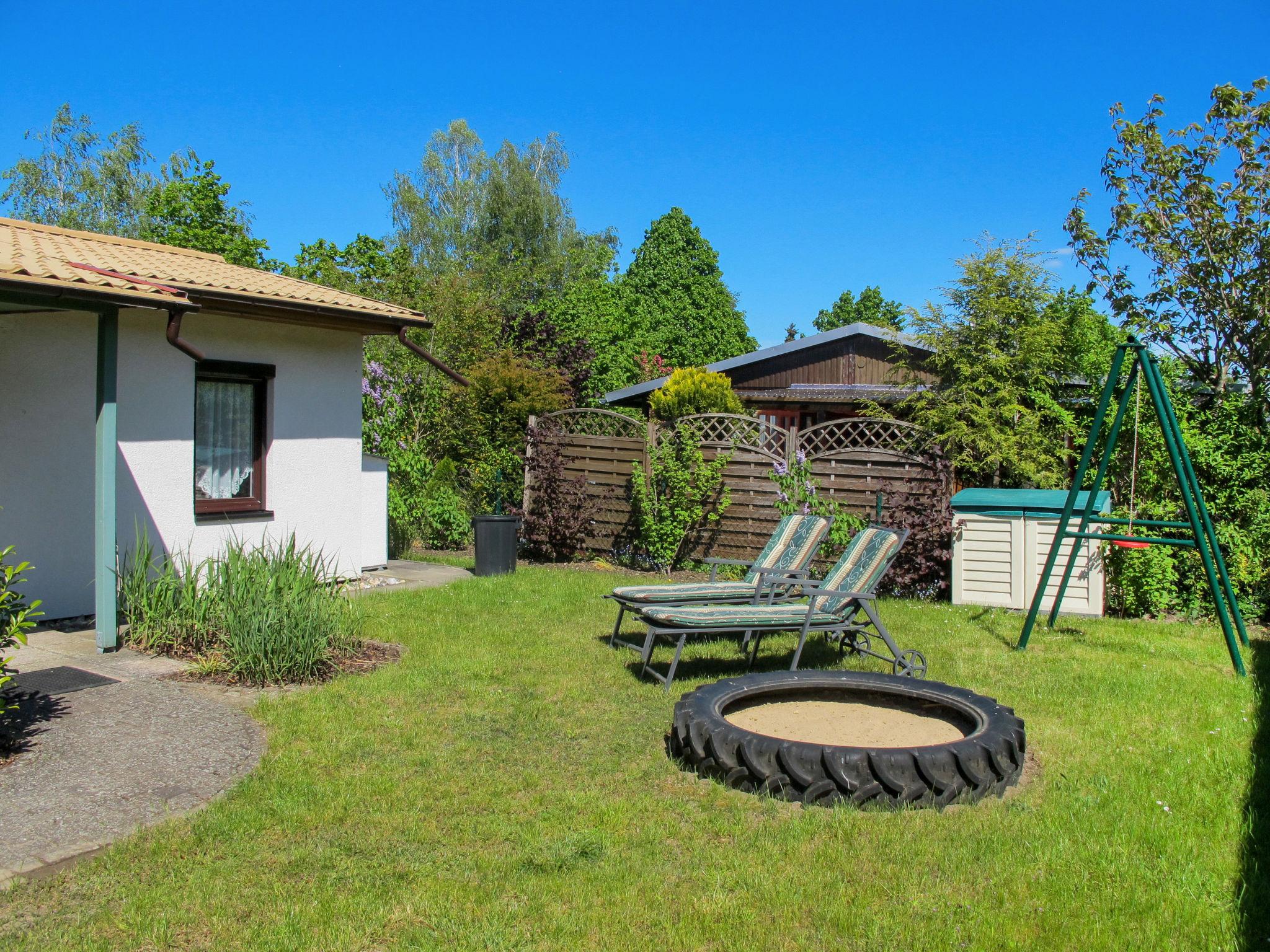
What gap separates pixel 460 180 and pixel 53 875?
39082mm

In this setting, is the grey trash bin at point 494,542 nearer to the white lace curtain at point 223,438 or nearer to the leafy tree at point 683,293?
the white lace curtain at point 223,438

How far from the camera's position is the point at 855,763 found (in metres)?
4.18

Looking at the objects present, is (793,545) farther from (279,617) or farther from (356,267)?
(356,267)

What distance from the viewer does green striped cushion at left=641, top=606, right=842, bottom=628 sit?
6.25 metres

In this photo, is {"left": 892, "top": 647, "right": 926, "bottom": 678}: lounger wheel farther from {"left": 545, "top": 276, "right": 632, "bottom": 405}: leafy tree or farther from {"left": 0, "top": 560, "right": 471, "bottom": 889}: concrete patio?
{"left": 545, "top": 276, "right": 632, "bottom": 405}: leafy tree

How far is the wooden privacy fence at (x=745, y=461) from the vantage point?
10.3 metres

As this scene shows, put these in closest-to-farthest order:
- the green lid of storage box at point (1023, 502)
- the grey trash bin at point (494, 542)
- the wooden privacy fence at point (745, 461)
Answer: the green lid of storage box at point (1023, 502)
the wooden privacy fence at point (745, 461)
the grey trash bin at point (494, 542)

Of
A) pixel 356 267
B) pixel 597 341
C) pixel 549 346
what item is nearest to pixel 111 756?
pixel 549 346

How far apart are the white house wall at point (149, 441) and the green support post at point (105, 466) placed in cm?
121

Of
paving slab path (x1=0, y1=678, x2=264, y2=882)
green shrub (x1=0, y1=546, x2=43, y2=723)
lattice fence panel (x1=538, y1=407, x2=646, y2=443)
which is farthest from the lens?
lattice fence panel (x1=538, y1=407, x2=646, y2=443)

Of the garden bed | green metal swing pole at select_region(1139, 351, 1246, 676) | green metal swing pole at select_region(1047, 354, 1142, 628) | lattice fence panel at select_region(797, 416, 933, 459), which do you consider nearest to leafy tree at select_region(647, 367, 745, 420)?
lattice fence panel at select_region(797, 416, 933, 459)

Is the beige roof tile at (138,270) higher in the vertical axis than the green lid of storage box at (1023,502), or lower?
higher

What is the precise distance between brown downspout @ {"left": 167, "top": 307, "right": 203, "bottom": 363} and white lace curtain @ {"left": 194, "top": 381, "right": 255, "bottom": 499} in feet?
3.51

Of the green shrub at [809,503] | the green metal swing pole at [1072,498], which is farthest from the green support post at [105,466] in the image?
the green metal swing pole at [1072,498]
